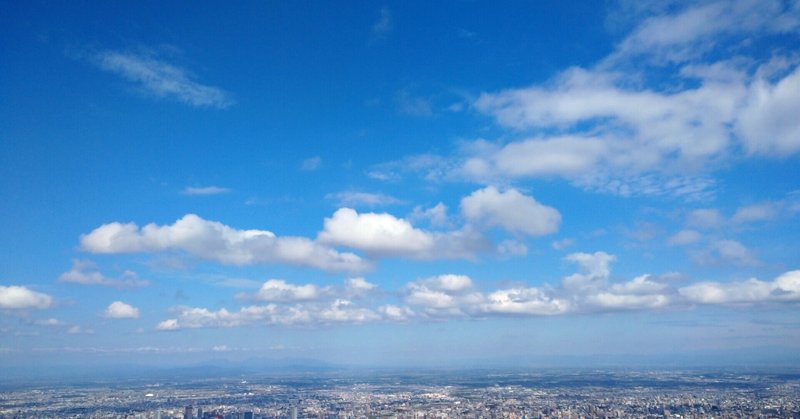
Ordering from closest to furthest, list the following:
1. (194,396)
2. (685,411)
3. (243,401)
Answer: (685,411) → (243,401) → (194,396)

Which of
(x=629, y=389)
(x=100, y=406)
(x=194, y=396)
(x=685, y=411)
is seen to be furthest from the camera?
(x=629, y=389)

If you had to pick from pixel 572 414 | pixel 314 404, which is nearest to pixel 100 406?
pixel 314 404

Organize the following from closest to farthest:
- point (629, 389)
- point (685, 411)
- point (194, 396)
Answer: point (685, 411)
point (194, 396)
point (629, 389)

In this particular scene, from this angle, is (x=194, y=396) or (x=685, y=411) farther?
(x=194, y=396)

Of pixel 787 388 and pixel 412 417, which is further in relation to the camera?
pixel 787 388

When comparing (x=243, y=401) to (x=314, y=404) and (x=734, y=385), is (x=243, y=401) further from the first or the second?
(x=734, y=385)

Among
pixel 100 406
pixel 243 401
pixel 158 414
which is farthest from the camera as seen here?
pixel 243 401

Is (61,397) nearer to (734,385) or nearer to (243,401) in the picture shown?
(243,401)

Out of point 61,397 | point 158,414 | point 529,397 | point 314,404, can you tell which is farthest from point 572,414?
point 61,397

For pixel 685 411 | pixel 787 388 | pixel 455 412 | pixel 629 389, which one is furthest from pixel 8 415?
pixel 787 388
